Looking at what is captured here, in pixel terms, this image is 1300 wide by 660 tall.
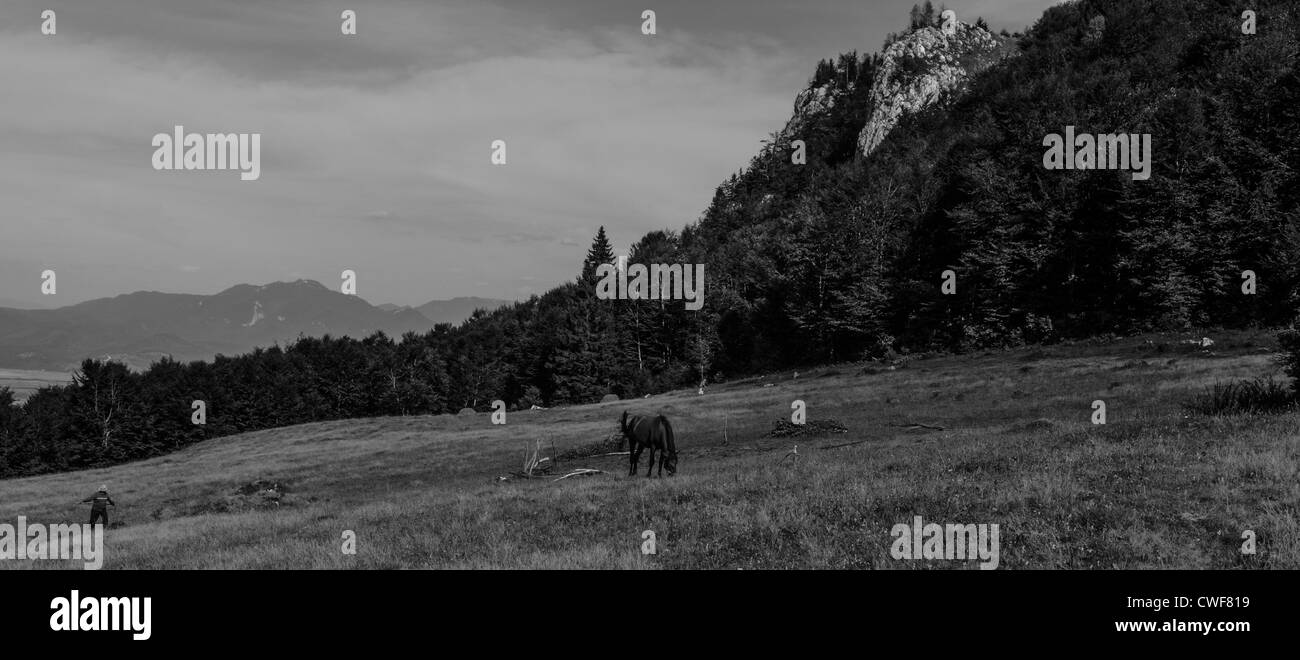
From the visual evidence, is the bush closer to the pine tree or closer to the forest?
the forest

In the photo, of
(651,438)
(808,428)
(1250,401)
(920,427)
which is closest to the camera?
(1250,401)

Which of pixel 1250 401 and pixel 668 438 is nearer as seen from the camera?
pixel 1250 401

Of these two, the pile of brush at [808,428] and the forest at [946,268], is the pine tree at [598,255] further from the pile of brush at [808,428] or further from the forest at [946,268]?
the pile of brush at [808,428]

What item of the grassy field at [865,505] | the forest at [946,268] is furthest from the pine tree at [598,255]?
the grassy field at [865,505]

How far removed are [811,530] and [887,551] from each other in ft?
5.72

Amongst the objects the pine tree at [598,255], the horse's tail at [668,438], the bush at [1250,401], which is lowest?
the horse's tail at [668,438]

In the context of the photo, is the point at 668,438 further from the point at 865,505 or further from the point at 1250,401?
the point at 1250,401

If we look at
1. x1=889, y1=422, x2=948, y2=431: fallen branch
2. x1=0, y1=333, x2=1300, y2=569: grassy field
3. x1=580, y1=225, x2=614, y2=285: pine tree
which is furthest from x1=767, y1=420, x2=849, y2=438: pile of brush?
x1=580, y1=225, x2=614, y2=285: pine tree

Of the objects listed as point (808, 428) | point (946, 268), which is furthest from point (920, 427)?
point (946, 268)

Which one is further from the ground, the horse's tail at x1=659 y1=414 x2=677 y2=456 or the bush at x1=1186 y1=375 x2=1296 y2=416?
the bush at x1=1186 y1=375 x2=1296 y2=416
